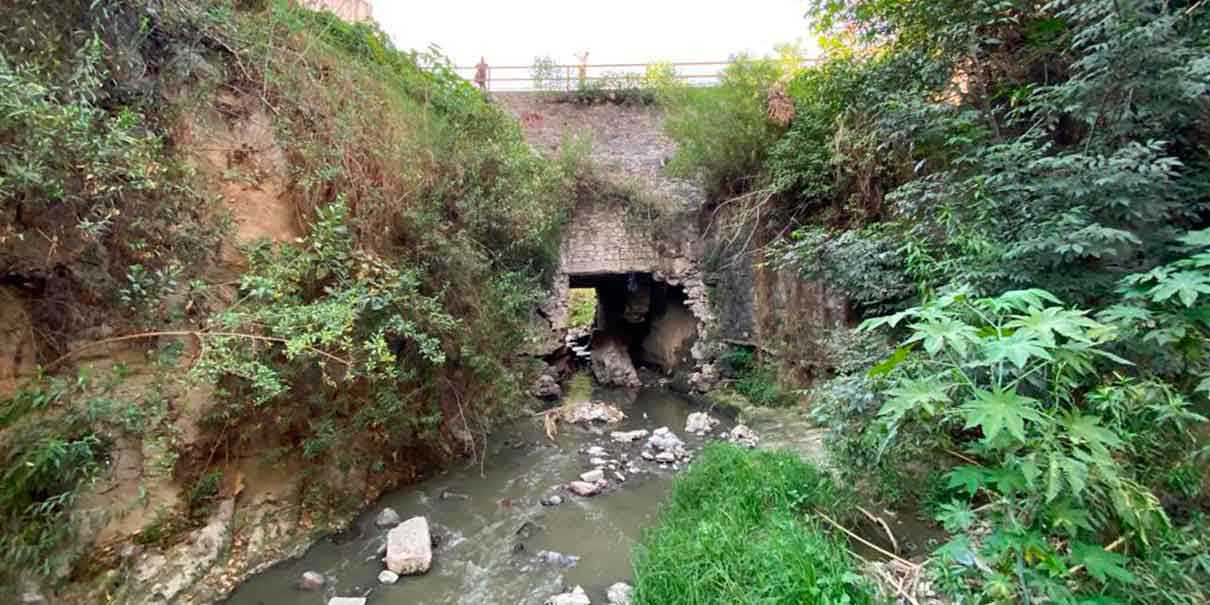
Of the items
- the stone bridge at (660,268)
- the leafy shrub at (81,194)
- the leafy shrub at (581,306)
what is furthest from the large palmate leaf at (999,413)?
the leafy shrub at (581,306)

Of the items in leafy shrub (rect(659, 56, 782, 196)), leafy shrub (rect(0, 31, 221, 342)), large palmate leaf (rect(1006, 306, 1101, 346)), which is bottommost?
large palmate leaf (rect(1006, 306, 1101, 346))

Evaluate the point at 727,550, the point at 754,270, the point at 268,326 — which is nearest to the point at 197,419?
the point at 268,326

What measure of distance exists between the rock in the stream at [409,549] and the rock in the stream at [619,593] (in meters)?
1.24

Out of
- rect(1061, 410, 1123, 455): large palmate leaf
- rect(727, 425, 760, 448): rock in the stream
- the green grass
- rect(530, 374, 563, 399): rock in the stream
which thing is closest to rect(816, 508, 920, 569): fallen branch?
the green grass

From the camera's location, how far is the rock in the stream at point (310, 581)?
3037 millimetres

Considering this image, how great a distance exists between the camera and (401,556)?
129 inches

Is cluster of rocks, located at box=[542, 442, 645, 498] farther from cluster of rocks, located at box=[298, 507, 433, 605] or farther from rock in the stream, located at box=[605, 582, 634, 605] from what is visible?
rock in the stream, located at box=[605, 582, 634, 605]

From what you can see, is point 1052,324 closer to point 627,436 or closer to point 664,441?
point 664,441

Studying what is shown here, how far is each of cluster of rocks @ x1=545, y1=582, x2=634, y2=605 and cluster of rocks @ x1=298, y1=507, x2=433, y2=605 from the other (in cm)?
96

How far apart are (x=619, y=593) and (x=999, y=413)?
7.47ft

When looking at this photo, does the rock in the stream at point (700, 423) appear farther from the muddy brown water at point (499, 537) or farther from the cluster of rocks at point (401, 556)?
the cluster of rocks at point (401, 556)

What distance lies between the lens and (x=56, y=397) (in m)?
2.24

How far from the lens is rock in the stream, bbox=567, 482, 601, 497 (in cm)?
457

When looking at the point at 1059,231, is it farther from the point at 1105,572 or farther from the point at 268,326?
the point at 268,326
